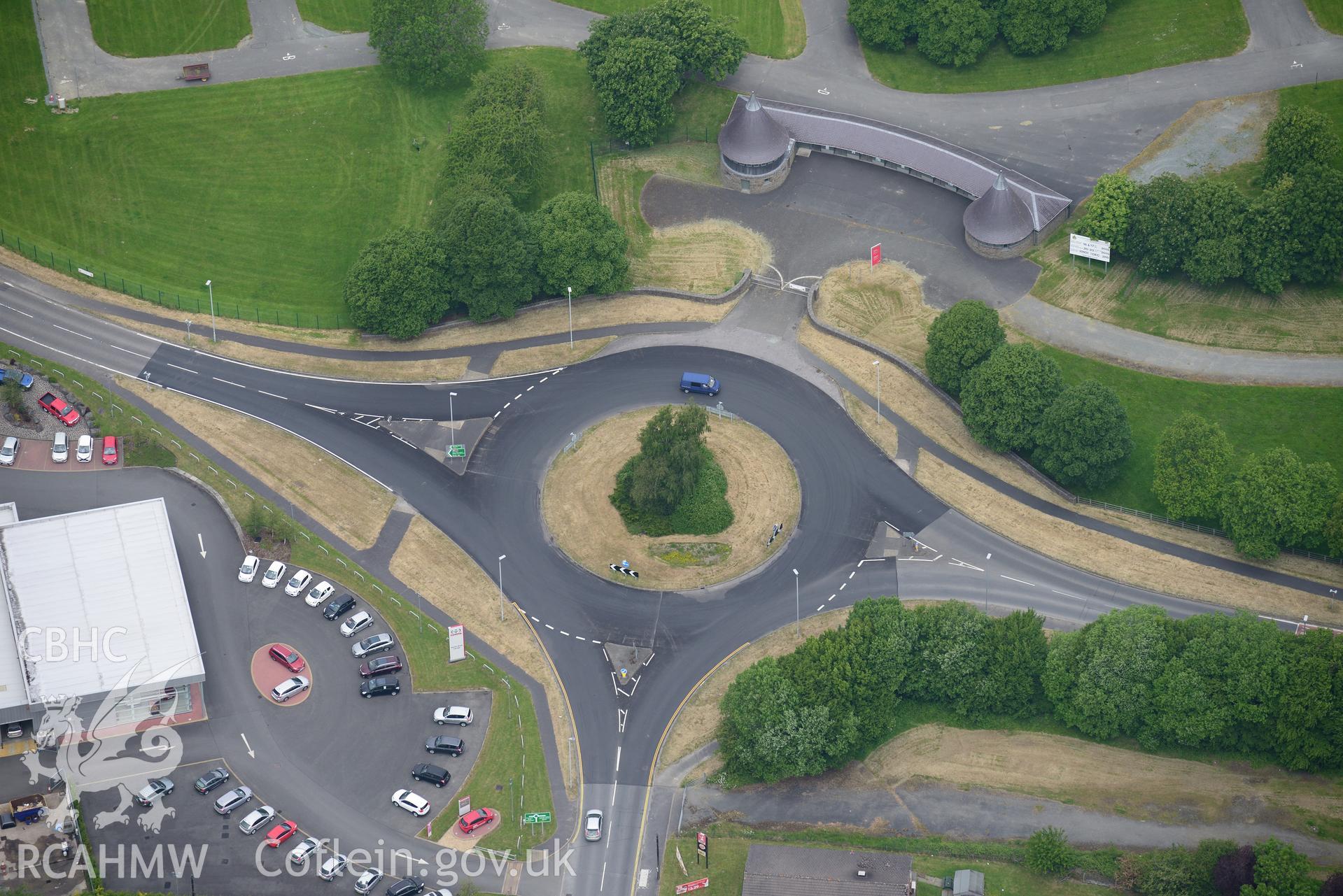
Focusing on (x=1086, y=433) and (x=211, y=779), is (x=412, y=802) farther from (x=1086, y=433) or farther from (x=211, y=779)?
(x=1086, y=433)

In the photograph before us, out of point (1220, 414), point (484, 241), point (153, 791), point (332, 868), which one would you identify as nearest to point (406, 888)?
point (332, 868)

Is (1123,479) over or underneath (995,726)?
over

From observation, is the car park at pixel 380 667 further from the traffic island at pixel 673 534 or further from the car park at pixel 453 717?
the traffic island at pixel 673 534

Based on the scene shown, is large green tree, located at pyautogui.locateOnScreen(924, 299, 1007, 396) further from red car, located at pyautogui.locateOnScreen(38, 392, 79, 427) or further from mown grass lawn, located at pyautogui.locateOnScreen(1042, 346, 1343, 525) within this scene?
red car, located at pyautogui.locateOnScreen(38, 392, 79, 427)

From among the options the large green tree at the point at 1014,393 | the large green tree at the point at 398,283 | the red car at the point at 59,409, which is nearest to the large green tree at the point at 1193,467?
the large green tree at the point at 1014,393

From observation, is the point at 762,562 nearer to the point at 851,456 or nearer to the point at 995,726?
the point at 851,456

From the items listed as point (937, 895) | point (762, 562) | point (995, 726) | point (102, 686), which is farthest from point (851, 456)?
point (102, 686)

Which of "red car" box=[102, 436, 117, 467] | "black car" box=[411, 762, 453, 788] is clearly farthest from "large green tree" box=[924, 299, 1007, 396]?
"red car" box=[102, 436, 117, 467]
